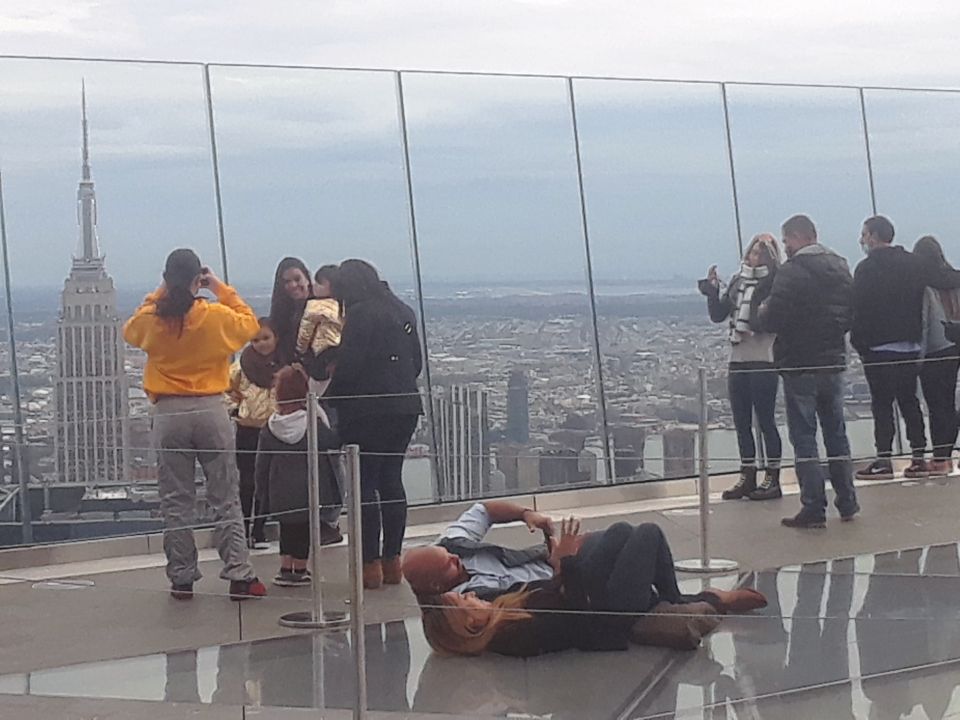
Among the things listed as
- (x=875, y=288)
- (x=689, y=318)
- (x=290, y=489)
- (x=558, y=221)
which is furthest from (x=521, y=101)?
(x=290, y=489)

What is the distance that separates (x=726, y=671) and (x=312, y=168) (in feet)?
10.5

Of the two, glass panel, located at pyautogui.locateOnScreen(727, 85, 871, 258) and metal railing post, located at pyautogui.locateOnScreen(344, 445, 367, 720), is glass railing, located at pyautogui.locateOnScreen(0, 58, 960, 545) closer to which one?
glass panel, located at pyautogui.locateOnScreen(727, 85, 871, 258)

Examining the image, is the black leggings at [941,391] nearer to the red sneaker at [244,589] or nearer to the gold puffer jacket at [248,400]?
the gold puffer jacket at [248,400]

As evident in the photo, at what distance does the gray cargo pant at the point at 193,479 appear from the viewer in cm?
358

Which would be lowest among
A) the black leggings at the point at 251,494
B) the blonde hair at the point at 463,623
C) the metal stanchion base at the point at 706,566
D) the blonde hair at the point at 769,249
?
the blonde hair at the point at 463,623

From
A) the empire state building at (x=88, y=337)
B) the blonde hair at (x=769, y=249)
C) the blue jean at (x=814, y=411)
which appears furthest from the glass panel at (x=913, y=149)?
the empire state building at (x=88, y=337)

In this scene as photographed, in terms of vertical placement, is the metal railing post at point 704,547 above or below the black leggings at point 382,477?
below

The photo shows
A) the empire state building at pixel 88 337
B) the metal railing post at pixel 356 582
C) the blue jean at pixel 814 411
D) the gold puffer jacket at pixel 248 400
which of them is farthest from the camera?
the empire state building at pixel 88 337

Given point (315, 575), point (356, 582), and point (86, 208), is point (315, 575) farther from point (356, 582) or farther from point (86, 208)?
point (86, 208)

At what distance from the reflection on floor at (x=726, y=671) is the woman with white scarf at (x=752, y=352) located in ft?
3.97

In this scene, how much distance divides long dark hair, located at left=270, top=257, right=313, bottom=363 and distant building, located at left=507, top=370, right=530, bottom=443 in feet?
4.40

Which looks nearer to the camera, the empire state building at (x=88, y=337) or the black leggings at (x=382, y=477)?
the black leggings at (x=382, y=477)

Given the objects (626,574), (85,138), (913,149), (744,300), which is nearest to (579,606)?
(626,574)

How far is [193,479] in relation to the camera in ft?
12.4
